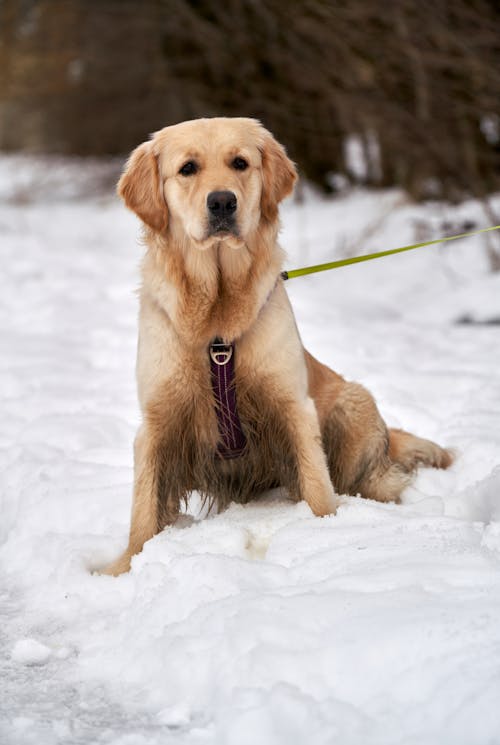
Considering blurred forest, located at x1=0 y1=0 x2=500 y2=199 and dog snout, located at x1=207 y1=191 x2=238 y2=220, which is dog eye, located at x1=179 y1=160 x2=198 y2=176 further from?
blurred forest, located at x1=0 y1=0 x2=500 y2=199

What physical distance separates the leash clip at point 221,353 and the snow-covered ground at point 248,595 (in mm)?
562

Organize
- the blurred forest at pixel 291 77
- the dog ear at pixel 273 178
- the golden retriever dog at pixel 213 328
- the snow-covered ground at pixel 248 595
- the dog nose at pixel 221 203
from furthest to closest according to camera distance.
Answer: the blurred forest at pixel 291 77
the dog ear at pixel 273 178
the golden retriever dog at pixel 213 328
the dog nose at pixel 221 203
the snow-covered ground at pixel 248 595

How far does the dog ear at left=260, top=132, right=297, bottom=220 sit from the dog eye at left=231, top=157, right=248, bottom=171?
12cm

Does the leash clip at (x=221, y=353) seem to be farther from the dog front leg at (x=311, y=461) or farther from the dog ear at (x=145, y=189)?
the dog ear at (x=145, y=189)

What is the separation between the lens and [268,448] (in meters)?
3.39

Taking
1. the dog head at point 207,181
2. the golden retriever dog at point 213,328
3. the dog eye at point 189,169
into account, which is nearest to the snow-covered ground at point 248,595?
the golden retriever dog at point 213,328

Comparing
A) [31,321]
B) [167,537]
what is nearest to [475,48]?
[31,321]

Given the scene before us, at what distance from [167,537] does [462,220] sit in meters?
6.56

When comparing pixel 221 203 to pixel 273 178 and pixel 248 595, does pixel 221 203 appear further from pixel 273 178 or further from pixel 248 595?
pixel 248 595

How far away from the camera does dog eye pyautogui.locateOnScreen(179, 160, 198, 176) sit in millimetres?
3209

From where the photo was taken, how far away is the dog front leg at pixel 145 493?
3207 millimetres

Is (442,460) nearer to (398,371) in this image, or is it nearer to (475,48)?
(398,371)

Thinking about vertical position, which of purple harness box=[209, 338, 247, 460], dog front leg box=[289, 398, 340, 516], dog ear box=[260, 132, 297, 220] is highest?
dog ear box=[260, 132, 297, 220]

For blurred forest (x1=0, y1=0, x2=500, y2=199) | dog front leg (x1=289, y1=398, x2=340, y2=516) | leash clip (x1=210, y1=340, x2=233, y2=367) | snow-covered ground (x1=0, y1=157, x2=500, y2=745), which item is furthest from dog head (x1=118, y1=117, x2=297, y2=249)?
blurred forest (x1=0, y1=0, x2=500, y2=199)
